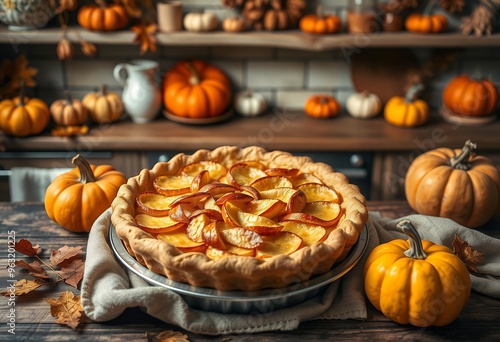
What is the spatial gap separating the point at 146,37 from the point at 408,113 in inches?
60.9

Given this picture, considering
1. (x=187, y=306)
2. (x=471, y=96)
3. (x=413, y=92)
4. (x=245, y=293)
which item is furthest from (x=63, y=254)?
(x=471, y=96)

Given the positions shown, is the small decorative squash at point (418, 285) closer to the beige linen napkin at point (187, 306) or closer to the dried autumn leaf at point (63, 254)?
the beige linen napkin at point (187, 306)

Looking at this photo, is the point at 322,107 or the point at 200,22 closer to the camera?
the point at 200,22

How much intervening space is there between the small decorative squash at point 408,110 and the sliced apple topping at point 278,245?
2093 millimetres

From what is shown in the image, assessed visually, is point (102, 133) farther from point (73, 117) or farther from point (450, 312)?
point (450, 312)

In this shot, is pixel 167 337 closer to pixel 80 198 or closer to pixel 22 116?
pixel 80 198

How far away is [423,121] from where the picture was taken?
3.36 m

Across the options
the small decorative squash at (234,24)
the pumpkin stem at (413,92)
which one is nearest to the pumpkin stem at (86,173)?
the small decorative squash at (234,24)

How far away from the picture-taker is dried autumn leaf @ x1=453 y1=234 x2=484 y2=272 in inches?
63.1

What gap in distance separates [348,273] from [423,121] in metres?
2.05

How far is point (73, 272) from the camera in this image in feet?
5.17

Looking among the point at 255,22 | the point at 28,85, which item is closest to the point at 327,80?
the point at 255,22

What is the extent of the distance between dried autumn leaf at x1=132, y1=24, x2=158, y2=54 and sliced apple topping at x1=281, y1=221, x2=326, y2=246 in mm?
2003

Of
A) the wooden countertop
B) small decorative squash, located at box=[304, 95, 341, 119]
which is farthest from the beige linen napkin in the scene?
small decorative squash, located at box=[304, 95, 341, 119]
